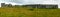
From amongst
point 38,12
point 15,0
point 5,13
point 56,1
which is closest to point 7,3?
point 15,0

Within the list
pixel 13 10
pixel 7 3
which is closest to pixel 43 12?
pixel 13 10

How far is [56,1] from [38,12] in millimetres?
270

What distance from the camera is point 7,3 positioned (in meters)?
1.09

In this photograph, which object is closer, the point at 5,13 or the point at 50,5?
the point at 5,13

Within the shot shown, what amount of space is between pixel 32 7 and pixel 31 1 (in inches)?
2.7

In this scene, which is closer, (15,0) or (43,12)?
(43,12)

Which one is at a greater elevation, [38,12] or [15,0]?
[15,0]

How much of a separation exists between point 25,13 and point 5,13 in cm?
20

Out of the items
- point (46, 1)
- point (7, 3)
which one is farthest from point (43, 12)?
point (7, 3)

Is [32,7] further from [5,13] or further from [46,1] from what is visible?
[5,13]

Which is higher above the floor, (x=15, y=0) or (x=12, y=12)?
(x=15, y=0)

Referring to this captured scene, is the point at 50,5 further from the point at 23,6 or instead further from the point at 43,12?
the point at 23,6

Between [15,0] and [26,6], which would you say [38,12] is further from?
[15,0]

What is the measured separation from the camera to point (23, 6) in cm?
107
